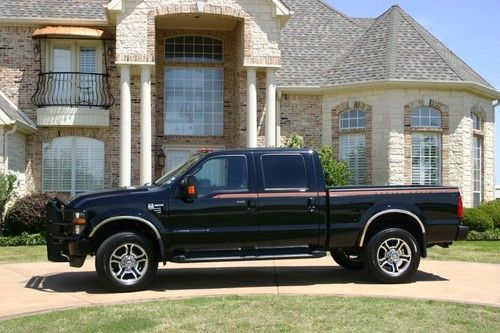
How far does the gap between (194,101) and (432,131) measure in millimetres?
7840

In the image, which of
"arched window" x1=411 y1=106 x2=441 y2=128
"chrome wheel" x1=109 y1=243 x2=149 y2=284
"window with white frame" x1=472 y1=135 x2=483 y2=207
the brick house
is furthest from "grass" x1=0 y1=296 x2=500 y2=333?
"window with white frame" x1=472 y1=135 x2=483 y2=207

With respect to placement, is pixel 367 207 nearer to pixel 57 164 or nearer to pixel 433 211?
pixel 433 211

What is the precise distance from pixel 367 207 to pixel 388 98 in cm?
1128

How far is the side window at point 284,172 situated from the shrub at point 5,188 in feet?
35.7

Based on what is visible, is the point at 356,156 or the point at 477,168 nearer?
the point at 356,156

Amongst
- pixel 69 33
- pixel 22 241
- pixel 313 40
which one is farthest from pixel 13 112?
pixel 313 40

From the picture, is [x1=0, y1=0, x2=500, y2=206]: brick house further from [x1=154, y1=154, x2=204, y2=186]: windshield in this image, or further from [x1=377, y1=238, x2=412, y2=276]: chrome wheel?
[x1=377, y1=238, x2=412, y2=276]: chrome wheel

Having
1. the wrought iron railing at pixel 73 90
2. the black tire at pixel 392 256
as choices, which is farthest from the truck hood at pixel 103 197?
the wrought iron railing at pixel 73 90

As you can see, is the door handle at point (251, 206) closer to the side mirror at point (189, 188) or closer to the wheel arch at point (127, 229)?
the side mirror at point (189, 188)

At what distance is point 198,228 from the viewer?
889 cm

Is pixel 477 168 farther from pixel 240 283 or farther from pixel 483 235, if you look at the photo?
pixel 240 283

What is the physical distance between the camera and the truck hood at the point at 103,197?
8.76 m

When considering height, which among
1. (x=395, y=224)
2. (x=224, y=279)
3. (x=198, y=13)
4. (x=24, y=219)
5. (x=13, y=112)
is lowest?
(x=224, y=279)

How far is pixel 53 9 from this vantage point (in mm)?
20703
